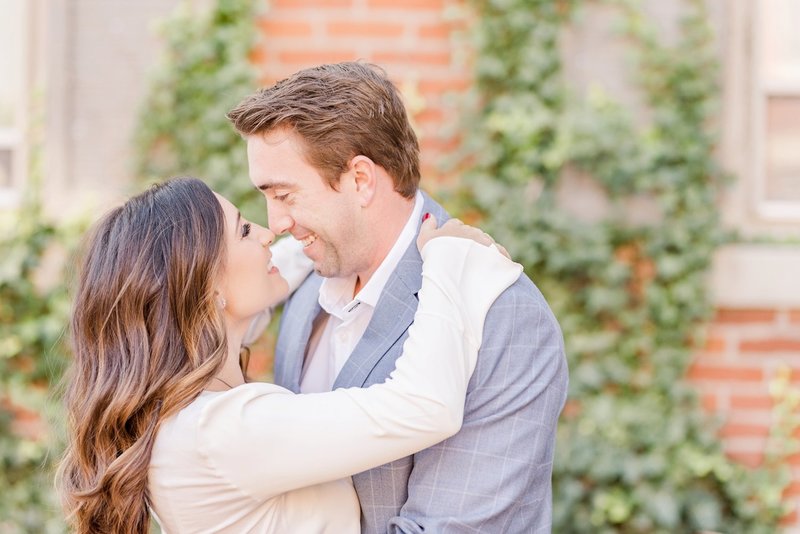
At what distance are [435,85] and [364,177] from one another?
181 cm

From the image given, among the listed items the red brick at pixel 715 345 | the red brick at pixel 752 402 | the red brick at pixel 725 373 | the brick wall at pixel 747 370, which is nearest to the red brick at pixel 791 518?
the brick wall at pixel 747 370

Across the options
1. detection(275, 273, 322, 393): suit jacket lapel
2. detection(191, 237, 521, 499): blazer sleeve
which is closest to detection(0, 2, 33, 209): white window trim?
detection(275, 273, 322, 393): suit jacket lapel

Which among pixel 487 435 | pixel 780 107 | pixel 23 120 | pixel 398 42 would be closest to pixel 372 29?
pixel 398 42

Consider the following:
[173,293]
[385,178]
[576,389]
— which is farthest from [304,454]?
[576,389]

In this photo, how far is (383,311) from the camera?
2223mm

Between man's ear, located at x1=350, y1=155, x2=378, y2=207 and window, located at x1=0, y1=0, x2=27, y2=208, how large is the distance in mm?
2429

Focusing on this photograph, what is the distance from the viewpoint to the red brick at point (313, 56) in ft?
13.3

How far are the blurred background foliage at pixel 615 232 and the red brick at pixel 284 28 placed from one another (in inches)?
2.7

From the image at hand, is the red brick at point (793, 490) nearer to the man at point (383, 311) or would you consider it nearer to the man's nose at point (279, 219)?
the man at point (383, 311)

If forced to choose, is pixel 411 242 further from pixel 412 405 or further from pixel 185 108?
pixel 185 108

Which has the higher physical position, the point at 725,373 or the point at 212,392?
the point at 212,392

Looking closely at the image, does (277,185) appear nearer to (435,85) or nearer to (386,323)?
(386,323)

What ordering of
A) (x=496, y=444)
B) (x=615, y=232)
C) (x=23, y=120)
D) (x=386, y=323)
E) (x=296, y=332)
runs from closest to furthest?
(x=496, y=444) → (x=386, y=323) → (x=296, y=332) → (x=615, y=232) → (x=23, y=120)

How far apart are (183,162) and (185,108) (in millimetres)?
223
